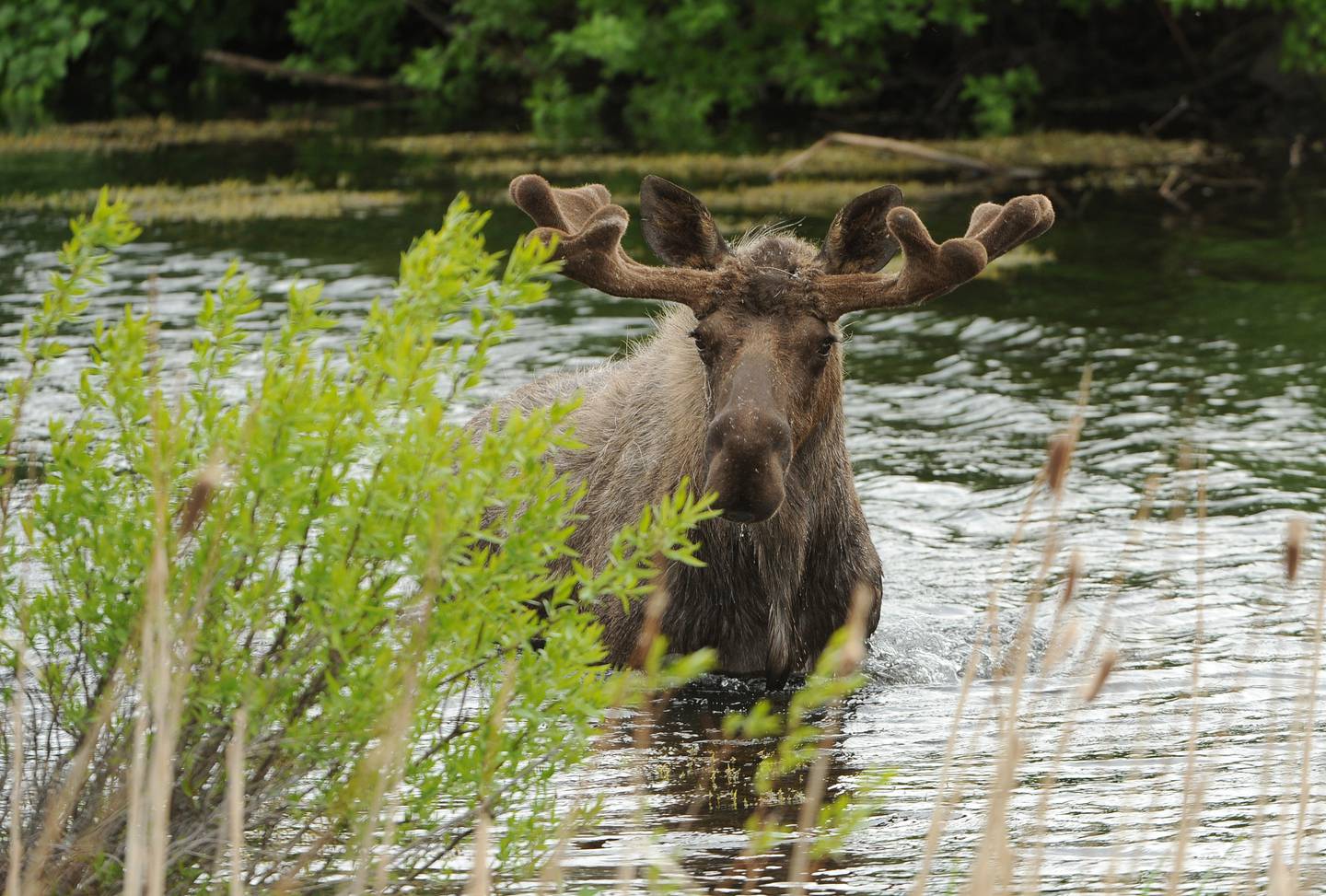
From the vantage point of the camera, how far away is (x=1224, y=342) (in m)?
13.3

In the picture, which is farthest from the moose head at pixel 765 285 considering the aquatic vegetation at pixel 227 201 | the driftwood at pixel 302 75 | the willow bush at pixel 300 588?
the driftwood at pixel 302 75

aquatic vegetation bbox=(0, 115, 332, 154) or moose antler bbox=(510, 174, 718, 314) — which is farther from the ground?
moose antler bbox=(510, 174, 718, 314)

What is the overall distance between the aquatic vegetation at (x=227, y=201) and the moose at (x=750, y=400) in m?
12.2

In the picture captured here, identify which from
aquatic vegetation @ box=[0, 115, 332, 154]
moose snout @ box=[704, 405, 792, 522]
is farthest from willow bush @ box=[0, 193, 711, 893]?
aquatic vegetation @ box=[0, 115, 332, 154]

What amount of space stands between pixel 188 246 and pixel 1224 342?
9.58 m

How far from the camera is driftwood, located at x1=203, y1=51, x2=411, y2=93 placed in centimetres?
3272

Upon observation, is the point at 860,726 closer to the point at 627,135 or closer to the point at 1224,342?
the point at 1224,342

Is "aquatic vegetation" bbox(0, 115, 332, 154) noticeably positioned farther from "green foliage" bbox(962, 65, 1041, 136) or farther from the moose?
the moose

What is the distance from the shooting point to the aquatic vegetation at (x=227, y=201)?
19.2 metres

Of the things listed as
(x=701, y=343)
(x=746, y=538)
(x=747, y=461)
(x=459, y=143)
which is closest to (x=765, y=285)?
(x=701, y=343)

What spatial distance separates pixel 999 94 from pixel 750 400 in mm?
21673

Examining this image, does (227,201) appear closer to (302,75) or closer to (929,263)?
(302,75)

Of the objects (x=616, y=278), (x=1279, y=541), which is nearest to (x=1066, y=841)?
(x=616, y=278)

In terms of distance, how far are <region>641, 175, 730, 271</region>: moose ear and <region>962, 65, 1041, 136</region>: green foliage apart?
19.6 meters
